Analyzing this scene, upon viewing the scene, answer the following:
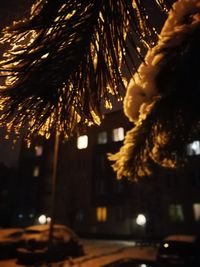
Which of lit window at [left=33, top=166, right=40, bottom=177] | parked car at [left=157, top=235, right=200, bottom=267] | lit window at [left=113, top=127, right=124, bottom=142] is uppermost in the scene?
lit window at [left=113, top=127, right=124, bottom=142]

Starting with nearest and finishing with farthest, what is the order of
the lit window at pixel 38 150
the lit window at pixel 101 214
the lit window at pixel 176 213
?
the lit window at pixel 176 213 < the lit window at pixel 101 214 < the lit window at pixel 38 150

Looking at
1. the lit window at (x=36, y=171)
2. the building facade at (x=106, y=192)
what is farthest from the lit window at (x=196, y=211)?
the lit window at (x=36, y=171)

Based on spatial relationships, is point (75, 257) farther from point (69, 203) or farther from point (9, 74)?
point (69, 203)

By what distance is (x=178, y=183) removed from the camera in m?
33.6

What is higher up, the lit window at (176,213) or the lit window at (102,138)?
the lit window at (102,138)

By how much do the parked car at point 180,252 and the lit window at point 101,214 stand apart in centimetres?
2584

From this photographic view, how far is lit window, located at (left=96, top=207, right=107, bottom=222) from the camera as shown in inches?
1542

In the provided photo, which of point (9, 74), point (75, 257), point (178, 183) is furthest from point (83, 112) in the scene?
point (178, 183)

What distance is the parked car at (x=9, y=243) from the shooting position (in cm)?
1703

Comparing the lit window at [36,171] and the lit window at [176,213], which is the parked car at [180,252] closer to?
the lit window at [176,213]

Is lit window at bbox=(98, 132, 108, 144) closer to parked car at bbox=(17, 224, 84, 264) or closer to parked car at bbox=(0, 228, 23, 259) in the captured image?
parked car at bbox=(17, 224, 84, 264)

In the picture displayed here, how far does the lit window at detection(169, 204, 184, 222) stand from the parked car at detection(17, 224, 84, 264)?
17.1 m

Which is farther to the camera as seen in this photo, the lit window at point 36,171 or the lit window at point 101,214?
the lit window at point 36,171

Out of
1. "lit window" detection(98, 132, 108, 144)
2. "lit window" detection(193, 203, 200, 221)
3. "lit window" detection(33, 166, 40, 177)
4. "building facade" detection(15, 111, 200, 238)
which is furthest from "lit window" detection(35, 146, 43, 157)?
"lit window" detection(193, 203, 200, 221)
